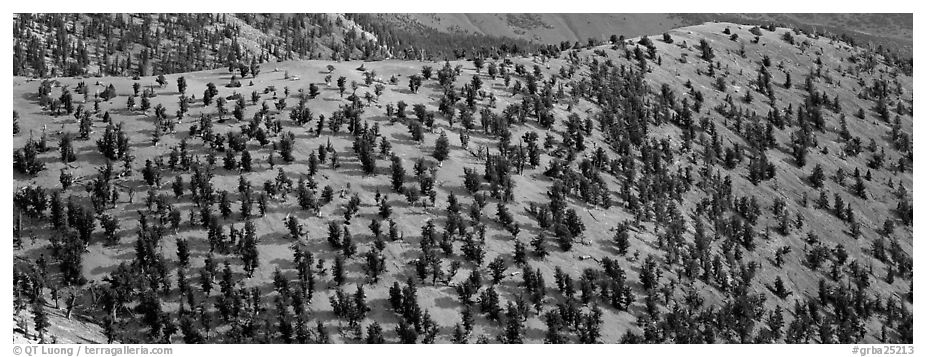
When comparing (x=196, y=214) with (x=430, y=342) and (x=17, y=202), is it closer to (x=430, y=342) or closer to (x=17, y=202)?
(x=17, y=202)

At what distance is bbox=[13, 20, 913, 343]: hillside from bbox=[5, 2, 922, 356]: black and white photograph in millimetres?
176

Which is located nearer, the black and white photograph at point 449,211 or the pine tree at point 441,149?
the black and white photograph at point 449,211

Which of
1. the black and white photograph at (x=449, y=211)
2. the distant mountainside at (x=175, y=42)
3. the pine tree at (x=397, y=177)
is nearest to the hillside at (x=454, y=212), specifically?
the black and white photograph at (x=449, y=211)

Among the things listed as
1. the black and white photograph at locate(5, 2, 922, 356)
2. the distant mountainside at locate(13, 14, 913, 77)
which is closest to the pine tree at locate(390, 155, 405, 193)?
the black and white photograph at locate(5, 2, 922, 356)

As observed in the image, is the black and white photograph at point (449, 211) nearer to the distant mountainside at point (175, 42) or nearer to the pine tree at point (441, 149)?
the pine tree at point (441, 149)

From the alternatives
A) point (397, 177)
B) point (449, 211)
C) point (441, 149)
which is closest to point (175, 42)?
point (441, 149)

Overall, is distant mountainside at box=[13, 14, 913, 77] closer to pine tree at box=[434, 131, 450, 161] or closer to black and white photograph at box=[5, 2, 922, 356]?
black and white photograph at box=[5, 2, 922, 356]

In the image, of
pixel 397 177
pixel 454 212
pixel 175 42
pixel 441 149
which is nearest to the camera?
pixel 454 212

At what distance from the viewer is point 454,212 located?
3984cm

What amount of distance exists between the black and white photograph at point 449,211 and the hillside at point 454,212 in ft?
0.58

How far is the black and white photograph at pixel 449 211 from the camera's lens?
3147cm

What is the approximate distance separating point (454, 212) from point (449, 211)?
0.30 m

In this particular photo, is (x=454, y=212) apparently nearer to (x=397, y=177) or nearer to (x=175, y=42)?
(x=397, y=177)

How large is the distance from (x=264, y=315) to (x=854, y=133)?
2418 inches
